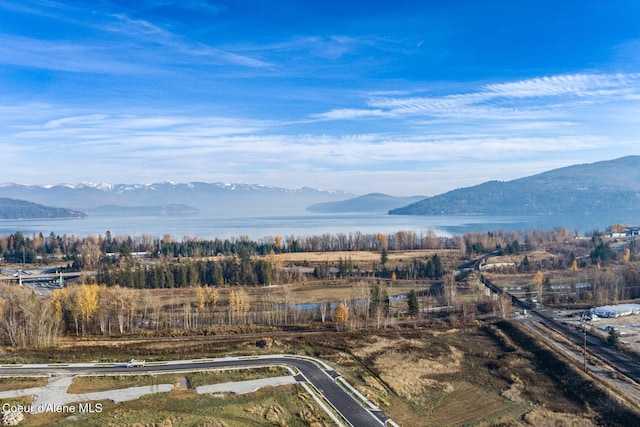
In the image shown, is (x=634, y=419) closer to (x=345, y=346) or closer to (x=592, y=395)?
(x=592, y=395)

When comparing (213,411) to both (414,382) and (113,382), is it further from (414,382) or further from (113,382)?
(414,382)

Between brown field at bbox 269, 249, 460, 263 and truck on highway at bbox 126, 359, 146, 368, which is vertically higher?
brown field at bbox 269, 249, 460, 263

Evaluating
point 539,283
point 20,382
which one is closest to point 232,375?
point 20,382

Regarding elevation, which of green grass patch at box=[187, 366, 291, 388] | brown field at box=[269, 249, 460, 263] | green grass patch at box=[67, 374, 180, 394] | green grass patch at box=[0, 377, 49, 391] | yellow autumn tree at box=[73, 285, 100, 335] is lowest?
green grass patch at box=[187, 366, 291, 388]

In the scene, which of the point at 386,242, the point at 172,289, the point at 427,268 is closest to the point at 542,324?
the point at 427,268

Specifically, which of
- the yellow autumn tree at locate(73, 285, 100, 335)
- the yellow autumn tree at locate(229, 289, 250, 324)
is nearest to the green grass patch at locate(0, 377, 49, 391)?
the yellow autumn tree at locate(73, 285, 100, 335)

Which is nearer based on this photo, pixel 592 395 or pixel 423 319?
pixel 592 395

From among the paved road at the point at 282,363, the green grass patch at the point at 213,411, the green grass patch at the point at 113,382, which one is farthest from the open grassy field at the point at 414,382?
the green grass patch at the point at 113,382

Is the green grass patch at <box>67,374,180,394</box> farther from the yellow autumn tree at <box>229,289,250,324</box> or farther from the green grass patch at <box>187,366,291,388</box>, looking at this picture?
the yellow autumn tree at <box>229,289,250,324</box>

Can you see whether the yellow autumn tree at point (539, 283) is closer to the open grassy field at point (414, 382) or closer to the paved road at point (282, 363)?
the open grassy field at point (414, 382)
